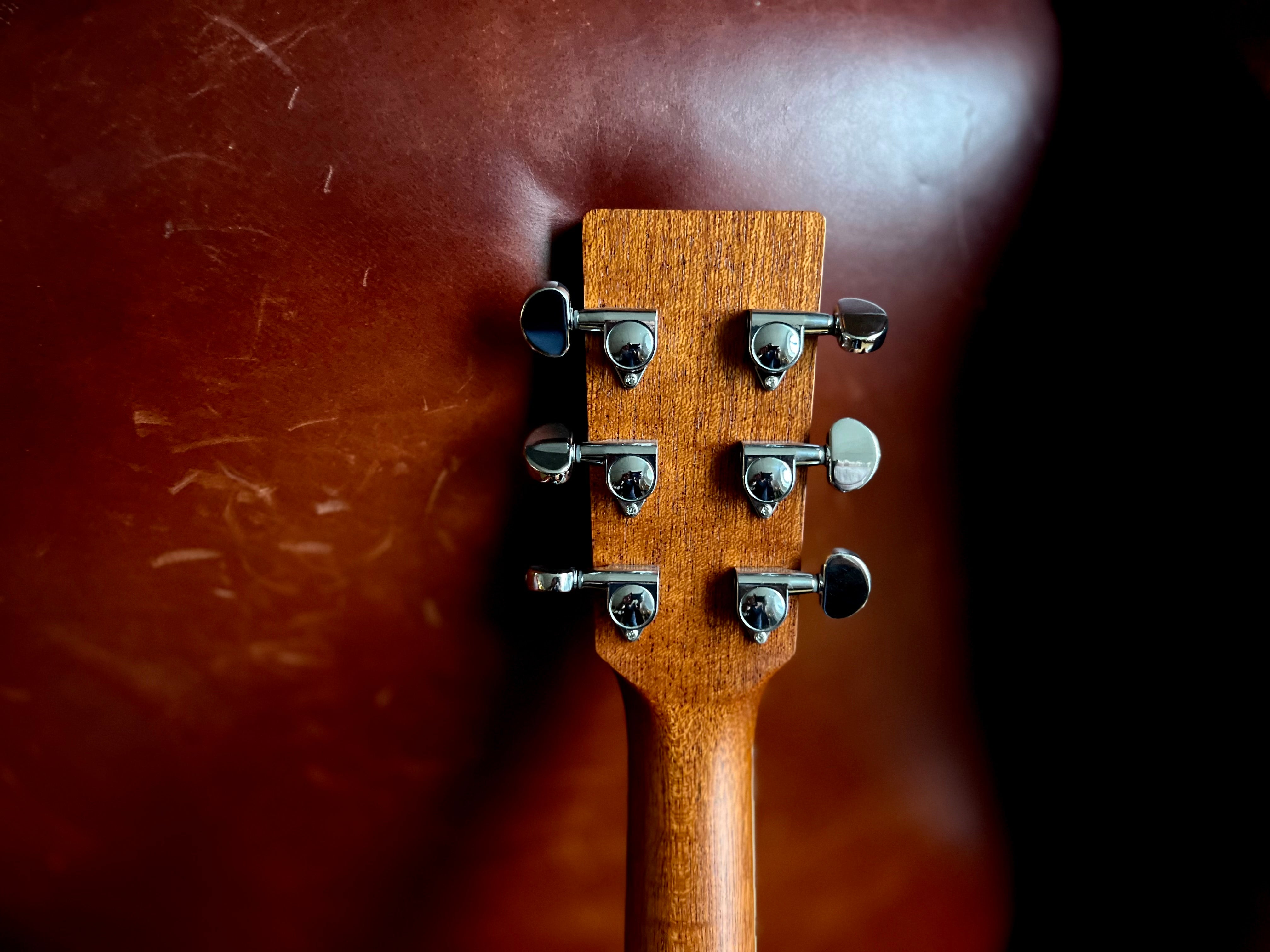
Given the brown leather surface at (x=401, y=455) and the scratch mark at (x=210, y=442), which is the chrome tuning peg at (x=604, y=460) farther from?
the scratch mark at (x=210, y=442)

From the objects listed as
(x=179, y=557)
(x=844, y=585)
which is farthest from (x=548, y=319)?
(x=179, y=557)

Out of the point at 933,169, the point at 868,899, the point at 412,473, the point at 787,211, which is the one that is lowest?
the point at 868,899

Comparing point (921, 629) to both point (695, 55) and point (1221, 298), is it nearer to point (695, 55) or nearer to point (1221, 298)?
point (1221, 298)

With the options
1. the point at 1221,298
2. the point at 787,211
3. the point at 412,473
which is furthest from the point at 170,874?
the point at 1221,298

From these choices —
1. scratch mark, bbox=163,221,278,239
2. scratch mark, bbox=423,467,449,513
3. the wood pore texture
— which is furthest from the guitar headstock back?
scratch mark, bbox=163,221,278,239

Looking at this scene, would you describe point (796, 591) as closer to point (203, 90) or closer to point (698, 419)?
point (698, 419)

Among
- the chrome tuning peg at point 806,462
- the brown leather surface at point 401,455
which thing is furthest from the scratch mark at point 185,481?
the chrome tuning peg at point 806,462

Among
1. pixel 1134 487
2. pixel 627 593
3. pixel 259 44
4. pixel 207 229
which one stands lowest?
pixel 627 593
